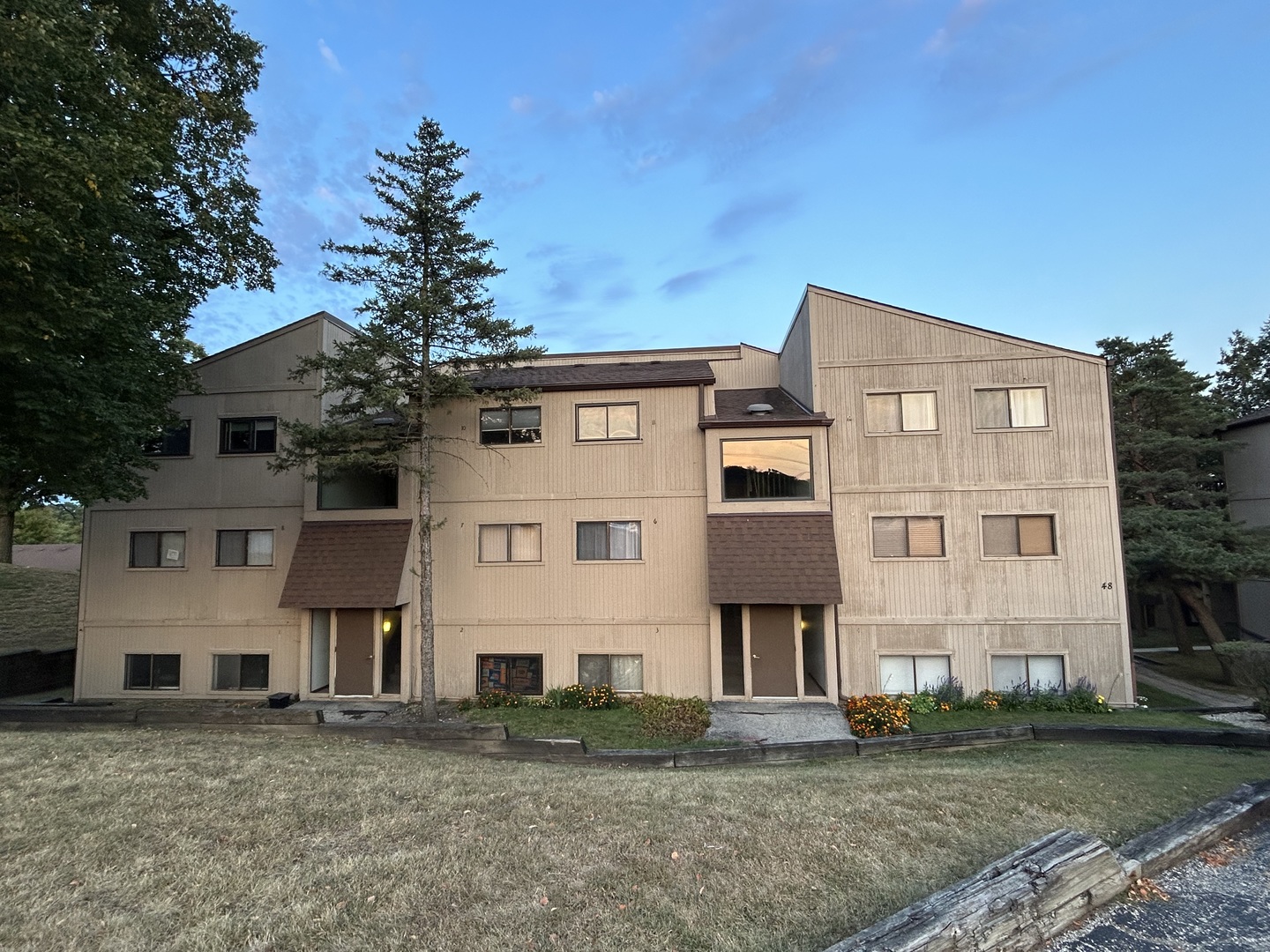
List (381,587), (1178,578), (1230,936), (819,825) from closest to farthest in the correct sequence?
(1230,936) → (819,825) → (381,587) → (1178,578)

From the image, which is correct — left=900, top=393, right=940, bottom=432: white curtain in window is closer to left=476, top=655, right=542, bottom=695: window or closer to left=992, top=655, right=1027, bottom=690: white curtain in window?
left=992, top=655, right=1027, bottom=690: white curtain in window

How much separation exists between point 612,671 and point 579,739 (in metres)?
4.35

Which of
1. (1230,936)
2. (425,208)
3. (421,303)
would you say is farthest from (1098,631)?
(425,208)

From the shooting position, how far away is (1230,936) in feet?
13.6

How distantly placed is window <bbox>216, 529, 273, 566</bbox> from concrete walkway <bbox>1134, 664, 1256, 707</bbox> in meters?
23.7

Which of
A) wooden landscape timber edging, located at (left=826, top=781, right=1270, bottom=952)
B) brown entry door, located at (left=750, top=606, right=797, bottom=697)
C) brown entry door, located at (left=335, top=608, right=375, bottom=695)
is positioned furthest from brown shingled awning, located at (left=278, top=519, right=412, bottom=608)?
wooden landscape timber edging, located at (left=826, top=781, right=1270, bottom=952)

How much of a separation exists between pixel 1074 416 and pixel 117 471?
888 inches

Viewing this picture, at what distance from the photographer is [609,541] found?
50.2 ft

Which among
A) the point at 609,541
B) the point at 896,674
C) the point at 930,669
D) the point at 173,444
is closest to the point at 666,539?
the point at 609,541

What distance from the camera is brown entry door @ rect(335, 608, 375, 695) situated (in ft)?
50.0

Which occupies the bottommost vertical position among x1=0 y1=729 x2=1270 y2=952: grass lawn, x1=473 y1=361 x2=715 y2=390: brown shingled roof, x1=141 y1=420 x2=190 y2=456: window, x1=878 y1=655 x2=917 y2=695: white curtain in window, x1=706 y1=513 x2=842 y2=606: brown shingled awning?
x1=878 y1=655 x2=917 y2=695: white curtain in window

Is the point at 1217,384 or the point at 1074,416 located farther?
the point at 1217,384

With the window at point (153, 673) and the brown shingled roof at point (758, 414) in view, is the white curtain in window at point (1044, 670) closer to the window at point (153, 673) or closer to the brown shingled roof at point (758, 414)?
the brown shingled roof at point (758, 414)

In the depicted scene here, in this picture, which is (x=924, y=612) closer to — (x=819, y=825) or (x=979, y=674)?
(x=979, y=674)
